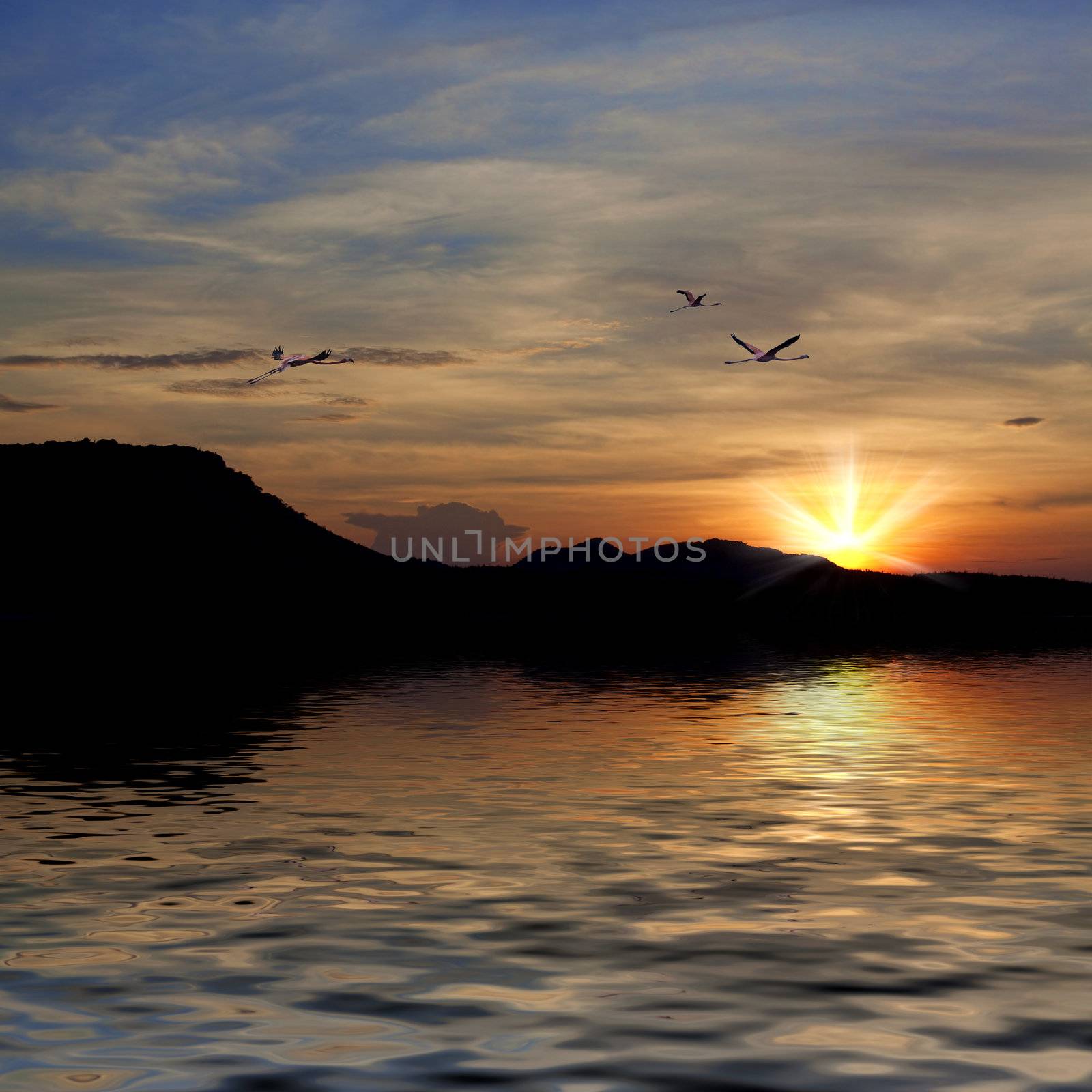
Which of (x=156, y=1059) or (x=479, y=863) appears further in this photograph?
(x=479, y=863)

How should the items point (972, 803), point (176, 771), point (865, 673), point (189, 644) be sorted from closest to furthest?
point (972, 803) < point (176, 771) < point (865, 673) < point (189, 644)

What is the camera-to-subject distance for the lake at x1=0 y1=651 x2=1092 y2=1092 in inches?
588

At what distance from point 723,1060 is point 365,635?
18268 centimetres

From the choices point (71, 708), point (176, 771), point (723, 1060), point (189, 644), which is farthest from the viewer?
point (189, 644)

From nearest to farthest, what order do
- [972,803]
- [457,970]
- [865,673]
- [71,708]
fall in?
[457,970] → [972,803] → [71,708] → [865,673]

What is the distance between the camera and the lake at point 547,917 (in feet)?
49.0

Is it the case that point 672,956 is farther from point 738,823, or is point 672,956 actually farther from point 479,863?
point 738,823

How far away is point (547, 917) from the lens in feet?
70.7

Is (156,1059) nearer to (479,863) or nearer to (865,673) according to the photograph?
(479,863)

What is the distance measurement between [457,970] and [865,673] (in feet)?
279

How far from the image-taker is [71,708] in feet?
217

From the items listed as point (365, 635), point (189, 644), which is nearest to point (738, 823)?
point (189, 644)

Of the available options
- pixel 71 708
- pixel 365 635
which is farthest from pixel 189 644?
pixel 71 708

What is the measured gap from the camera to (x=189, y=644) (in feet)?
513
